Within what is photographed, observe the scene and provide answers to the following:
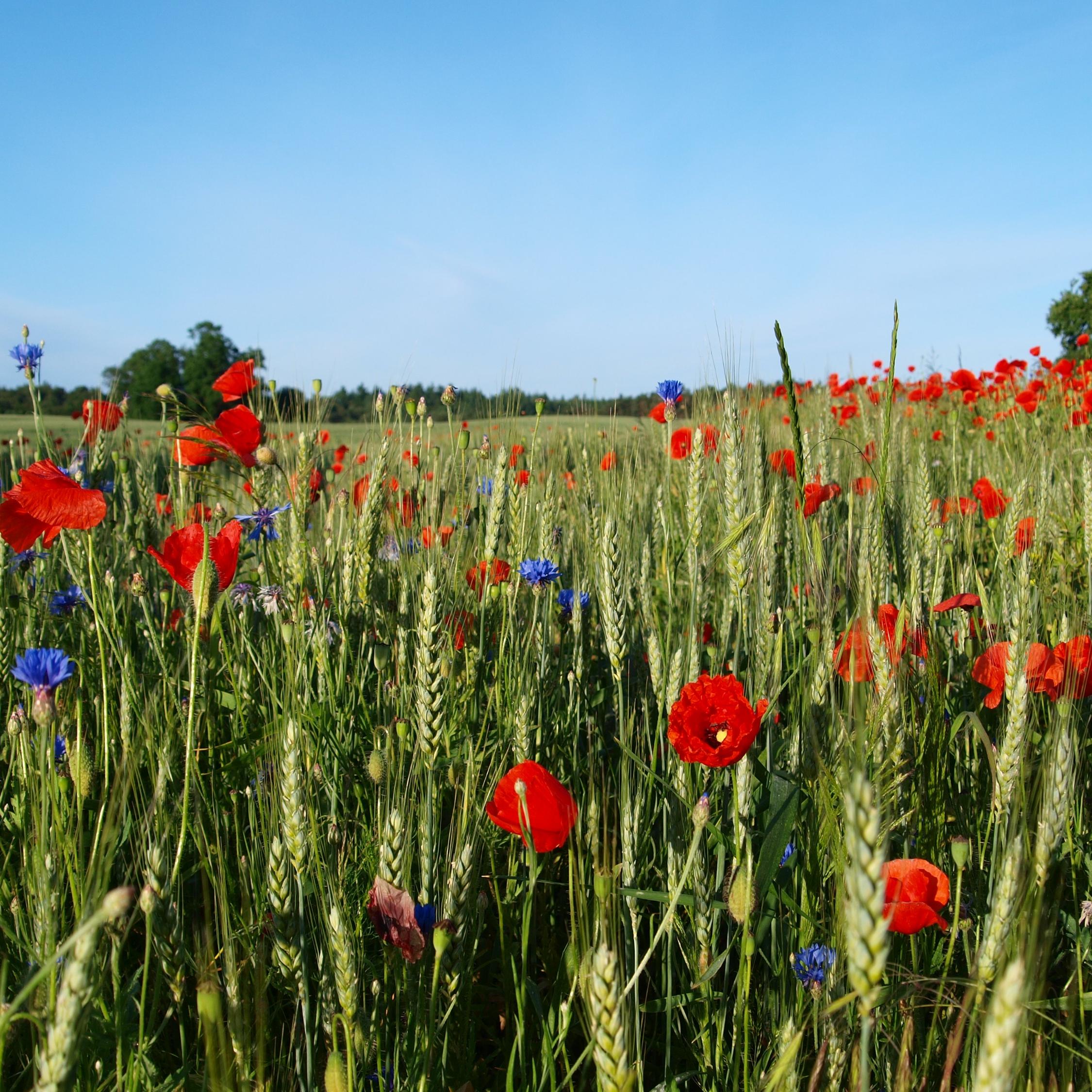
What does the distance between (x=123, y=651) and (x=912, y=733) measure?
50.3 inches

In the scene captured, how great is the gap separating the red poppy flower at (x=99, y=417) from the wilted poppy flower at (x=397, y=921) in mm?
1330

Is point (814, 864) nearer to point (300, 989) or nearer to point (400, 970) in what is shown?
point (400, 970)

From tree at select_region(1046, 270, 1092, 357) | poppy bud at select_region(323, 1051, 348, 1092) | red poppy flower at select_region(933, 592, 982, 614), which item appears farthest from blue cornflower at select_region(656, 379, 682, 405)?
tree at select_region(1046, 270, 1092, 357)

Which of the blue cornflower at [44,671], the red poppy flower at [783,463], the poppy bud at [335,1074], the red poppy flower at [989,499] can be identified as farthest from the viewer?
the red poppy flower at [989,499]

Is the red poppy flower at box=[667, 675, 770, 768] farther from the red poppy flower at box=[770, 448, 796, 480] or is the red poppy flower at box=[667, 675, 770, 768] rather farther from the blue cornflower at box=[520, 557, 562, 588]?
the red poppy flower at box=[770, 448, 796, 480]

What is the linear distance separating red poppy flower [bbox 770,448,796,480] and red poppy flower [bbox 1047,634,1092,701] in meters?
0.79

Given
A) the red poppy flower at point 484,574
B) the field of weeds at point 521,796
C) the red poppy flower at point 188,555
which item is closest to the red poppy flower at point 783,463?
the field of weeds at point 521,796

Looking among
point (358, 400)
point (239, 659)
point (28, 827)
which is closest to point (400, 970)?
point (28, 827)

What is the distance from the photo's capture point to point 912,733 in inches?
49.2

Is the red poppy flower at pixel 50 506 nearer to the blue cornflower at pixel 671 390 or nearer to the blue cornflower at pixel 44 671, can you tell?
the blue cornflower at pixel 44 671

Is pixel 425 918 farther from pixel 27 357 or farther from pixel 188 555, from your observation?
pixel 27 357

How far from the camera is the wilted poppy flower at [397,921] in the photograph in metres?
0.82

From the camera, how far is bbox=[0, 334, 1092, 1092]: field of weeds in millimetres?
786

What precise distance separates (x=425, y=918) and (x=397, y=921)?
1.1 inches
